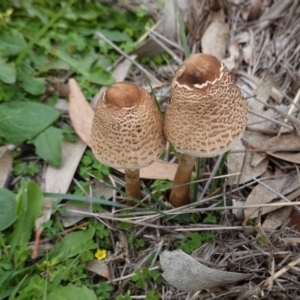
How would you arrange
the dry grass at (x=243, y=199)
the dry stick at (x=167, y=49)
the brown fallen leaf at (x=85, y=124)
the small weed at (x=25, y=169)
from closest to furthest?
1. the dry grass at (x=243, y=199)
2. the brown fallen leaf at (x=85, y=124)
3. the small weed at (x=25, y=169)
4. the dry stick at (x=167, y=49)

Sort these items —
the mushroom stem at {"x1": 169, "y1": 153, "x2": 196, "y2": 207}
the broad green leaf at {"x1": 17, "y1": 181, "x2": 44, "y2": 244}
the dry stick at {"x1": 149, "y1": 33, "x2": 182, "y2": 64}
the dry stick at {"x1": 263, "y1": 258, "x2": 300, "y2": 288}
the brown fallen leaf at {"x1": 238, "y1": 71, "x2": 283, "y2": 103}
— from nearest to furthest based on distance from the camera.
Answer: the dry stick at {"x1": 263, "y1": 258, "x2": 300, "y2": 288}, the mushroom stem at {"x1": 169, "y1": 153, "x2": 196, "y2": 207}, the broad green leaf at {"x1": 17, "y1": 181, "x2": 44, "y2": 244}, the brown fallen leaf at {"x1": 238, "y1": 71, "x2": 283, "y2": 103}, the dry stick at {"x1": 149, "y1": 33, "x2": 182, "y2": 64}

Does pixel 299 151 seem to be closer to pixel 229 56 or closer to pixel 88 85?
pixel 229 56

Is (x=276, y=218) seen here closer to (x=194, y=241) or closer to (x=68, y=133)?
(x=194, y=241)

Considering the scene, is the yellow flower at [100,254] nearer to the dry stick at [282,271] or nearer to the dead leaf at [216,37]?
the dry stick at [282,271]

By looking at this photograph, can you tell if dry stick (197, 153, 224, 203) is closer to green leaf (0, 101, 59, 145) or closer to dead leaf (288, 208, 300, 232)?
dead leaf (288, 208, 300, 232)

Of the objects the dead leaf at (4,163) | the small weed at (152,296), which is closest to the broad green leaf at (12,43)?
the dead leaf at (4,163)

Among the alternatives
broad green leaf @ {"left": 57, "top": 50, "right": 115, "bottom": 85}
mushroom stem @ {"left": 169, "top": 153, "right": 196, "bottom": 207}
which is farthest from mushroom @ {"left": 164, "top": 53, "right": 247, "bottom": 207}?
broad green leaf @ {"left": 57, "top": 50, "right": 115, "bottom": 85}
